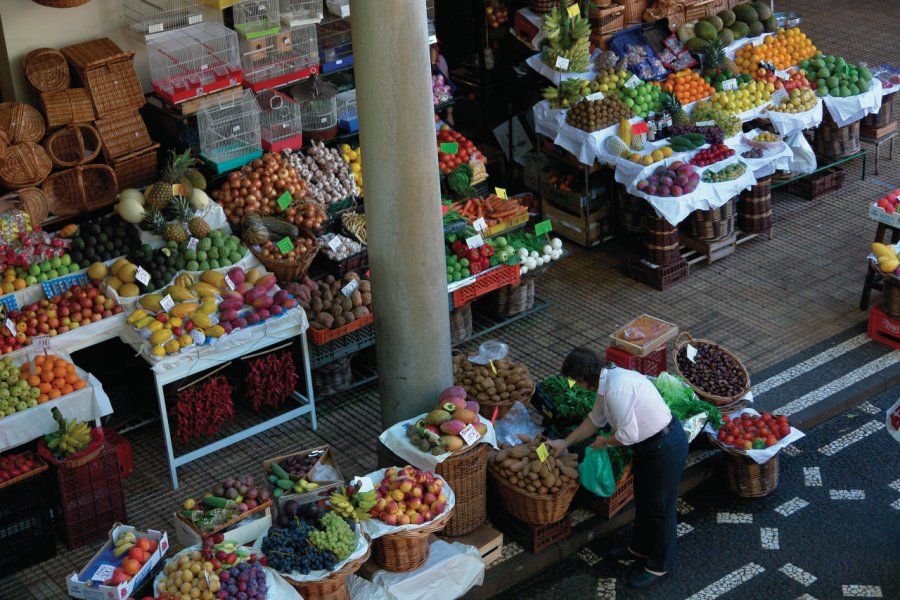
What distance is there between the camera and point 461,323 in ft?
32.2

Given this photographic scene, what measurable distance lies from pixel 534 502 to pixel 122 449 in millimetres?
2895

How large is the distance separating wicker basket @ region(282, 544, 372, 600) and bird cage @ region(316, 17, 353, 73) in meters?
5.28

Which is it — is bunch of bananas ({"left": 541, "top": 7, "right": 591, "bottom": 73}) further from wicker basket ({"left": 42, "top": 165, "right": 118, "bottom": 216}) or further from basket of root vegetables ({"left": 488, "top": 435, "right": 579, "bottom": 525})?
basket of root vegetables ({"left": 488, "top": 435, "right": 579, "bottom": 525})

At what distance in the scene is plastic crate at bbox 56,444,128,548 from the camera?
7.62 metres

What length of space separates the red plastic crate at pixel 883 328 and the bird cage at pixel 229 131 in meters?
5.35

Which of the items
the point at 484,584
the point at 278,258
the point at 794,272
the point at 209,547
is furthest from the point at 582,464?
the point at 794,272

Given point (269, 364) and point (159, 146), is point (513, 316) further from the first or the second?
point (159, 146)

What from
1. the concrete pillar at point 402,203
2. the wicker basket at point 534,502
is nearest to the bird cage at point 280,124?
the concrete pillar at point 402,203

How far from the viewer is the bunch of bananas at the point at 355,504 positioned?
673cm

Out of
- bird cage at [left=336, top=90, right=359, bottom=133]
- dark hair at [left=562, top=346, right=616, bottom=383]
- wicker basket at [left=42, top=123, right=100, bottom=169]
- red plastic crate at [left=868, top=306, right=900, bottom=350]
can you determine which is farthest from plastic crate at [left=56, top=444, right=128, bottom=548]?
red plastic crate at [left=868, top=306, right=900, bottom=350]

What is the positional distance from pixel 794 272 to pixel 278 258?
4905 mm

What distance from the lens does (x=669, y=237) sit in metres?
10.6

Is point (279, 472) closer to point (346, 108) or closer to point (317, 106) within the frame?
point (317, 106)

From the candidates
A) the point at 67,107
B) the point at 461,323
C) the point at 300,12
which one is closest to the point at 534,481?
the point at 461,323
